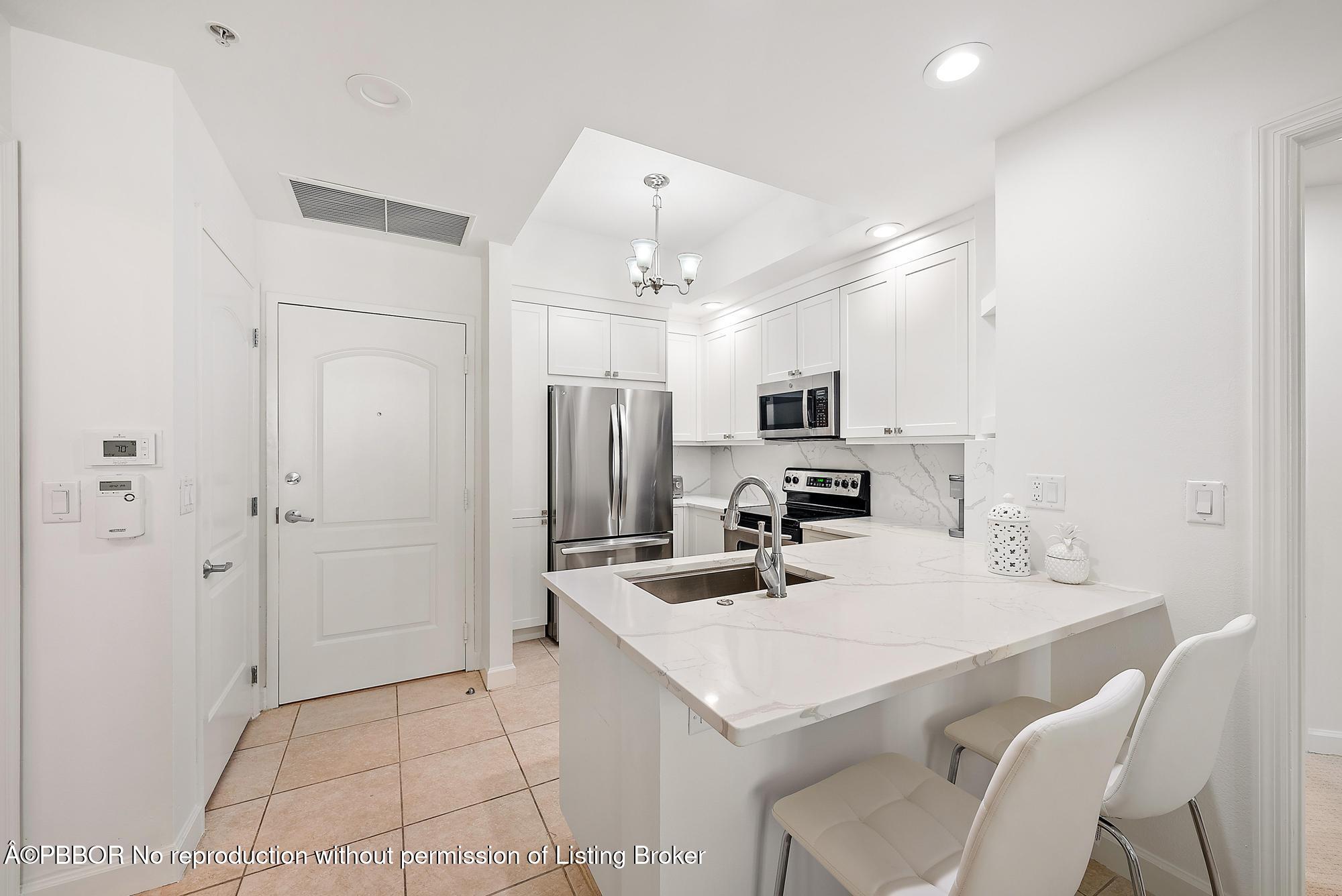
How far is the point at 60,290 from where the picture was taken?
59.0 inches

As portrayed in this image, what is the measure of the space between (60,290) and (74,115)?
0.49m

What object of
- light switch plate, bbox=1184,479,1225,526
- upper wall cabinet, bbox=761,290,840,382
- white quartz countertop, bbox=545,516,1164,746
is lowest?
white quartz countertop, bbox=545,516,1164,746

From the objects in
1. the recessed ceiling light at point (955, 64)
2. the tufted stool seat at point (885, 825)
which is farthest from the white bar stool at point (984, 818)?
the recessed ceiling light at point (955, 64)

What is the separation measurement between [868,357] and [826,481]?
1.02m

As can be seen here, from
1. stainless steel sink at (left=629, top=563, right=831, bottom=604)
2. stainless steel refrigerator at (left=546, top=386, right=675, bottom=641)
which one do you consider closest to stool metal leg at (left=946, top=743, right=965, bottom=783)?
stainless steel sink at (left=629, top=563, right=831, bottom=604)

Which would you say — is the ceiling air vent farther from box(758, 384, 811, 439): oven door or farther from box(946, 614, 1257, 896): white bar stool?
box(946, 614, 1257, 896): white bar stool

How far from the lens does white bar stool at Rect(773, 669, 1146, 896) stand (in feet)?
2.52

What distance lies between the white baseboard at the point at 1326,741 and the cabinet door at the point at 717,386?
3.19 meters

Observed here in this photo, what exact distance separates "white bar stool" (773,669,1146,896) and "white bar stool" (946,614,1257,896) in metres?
0.29

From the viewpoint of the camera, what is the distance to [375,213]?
259 centimetres

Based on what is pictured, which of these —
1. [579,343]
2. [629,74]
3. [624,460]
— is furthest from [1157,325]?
[579,343]

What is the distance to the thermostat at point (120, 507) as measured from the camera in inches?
59.7

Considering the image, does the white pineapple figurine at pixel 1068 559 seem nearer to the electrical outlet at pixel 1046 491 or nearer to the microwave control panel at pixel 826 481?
the electrical outlet at pixel 1046 491

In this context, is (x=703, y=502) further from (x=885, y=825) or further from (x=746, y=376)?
(x=885, y=825)
